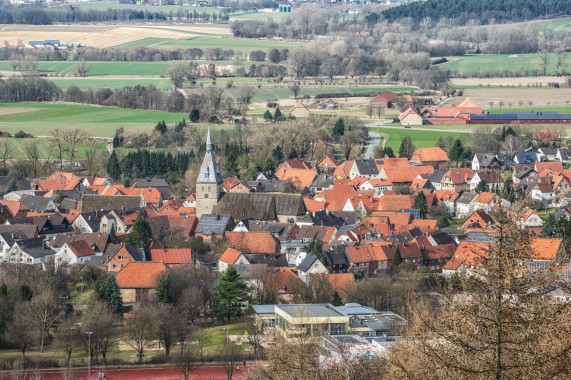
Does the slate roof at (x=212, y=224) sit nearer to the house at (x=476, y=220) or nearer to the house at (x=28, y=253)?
the house at (x=28, y=253)

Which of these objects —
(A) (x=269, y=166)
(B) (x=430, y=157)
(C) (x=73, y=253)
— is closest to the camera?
(C) (x=73, y=253)

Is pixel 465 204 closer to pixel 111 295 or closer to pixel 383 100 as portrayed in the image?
pixel 111 295

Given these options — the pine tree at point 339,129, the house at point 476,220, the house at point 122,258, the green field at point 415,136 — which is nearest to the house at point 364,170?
the green field at point 415,136

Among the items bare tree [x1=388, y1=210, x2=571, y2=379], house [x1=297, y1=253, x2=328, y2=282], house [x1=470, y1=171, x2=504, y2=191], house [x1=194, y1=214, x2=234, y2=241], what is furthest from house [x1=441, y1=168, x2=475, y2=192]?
bare tree [x1=388, y1=210, x2=571, y2=379]

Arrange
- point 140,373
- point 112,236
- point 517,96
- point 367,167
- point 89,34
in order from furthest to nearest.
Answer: point 89,34 < point 517,96 < point 367,167 < point 112,236 < point 140,373

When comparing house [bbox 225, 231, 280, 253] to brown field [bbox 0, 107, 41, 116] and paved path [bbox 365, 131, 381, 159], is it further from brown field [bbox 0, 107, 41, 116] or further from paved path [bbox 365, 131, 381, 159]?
brown field [bbox 0, 107, 41, 116]

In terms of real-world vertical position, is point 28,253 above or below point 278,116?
above

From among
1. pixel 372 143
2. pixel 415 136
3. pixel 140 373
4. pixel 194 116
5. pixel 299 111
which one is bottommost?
pixel 299 111

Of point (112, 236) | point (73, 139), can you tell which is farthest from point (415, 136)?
point (112, 236)
